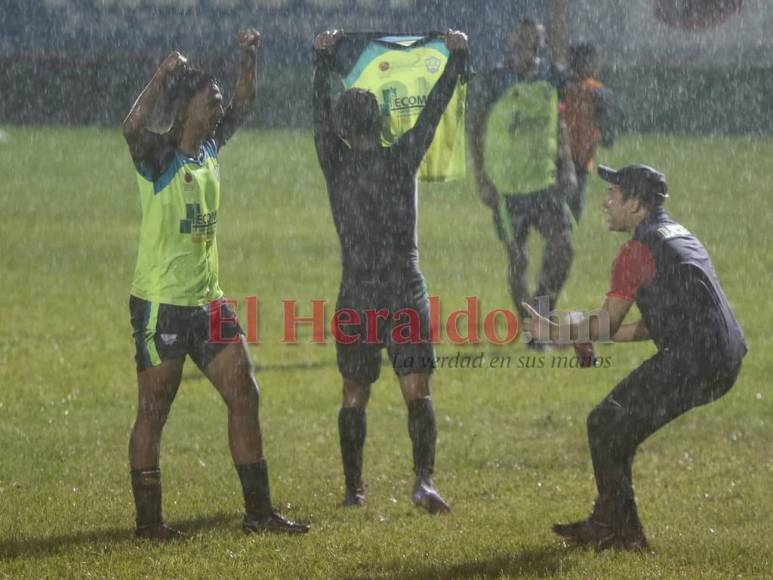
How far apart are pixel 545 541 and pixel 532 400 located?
3.80 m

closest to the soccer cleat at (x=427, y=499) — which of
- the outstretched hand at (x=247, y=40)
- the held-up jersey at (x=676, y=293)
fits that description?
the held-up jersey at (x=676, y=293)

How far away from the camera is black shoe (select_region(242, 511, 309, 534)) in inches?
317

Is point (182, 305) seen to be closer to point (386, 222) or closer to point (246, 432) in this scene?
point (246, 432)

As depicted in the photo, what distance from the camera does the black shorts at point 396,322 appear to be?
333 inches

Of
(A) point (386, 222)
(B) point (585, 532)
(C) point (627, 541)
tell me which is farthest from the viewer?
(A) point (386, 222)

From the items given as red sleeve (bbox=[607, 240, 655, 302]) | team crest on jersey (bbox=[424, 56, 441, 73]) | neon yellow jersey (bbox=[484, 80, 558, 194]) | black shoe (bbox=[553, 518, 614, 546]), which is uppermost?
team crest on jersey (bbox=[424, 56, 441, 73])

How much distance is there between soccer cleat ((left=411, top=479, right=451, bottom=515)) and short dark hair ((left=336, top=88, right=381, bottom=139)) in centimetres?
177

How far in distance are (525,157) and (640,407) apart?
20.5ft

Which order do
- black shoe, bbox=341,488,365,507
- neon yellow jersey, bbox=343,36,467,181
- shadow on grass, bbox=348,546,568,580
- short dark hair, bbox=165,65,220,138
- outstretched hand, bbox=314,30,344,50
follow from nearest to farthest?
shadow on grass, bbox=348,546,568,580
short dark hair, bbox=165,65,220,138
outstretched hand, bbox=314,30,344,50
black shoe, bbox=341,488,365,507
neon yellow jersey, bbox=343,36,467,181

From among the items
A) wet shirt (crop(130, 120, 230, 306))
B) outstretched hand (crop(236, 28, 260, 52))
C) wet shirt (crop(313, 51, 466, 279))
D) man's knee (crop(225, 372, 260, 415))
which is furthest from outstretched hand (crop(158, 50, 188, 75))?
man's knee (crop(225, 372, 260, 415))

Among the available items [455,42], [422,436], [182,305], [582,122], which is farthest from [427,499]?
[582,122]

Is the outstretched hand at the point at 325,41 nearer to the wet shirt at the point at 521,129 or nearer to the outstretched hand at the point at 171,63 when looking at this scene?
the outstretched hand at the point at 171,63

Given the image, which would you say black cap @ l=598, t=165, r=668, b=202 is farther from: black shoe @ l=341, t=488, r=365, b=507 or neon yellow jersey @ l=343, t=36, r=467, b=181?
black shoe @ l=341, t=488, r=365, b=507

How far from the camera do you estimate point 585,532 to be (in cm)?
773
